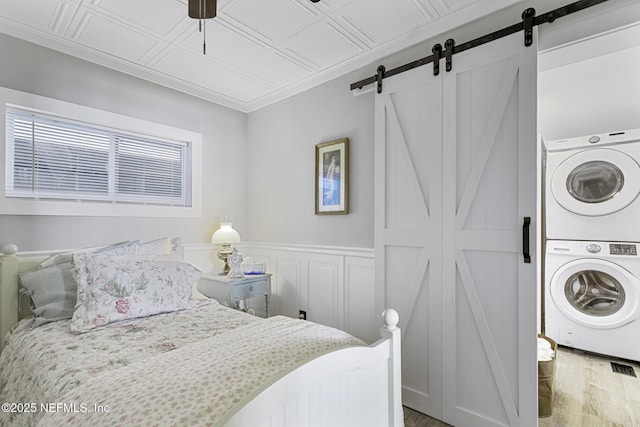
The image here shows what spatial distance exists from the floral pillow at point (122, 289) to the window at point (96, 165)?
77 centimetres

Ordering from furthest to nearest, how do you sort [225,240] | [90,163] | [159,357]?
[225,240] → [90,163] → [159,357]

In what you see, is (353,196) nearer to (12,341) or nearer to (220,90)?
(220,90)

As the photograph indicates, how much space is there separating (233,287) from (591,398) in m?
2.76

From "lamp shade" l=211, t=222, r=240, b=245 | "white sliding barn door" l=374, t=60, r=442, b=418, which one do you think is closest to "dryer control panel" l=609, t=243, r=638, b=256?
"white sliding barn door" l=374, t=60, r=442, b=418

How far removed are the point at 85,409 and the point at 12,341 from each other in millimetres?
1343

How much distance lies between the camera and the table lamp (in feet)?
10.2

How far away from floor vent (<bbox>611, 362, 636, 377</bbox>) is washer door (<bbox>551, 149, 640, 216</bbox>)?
1328mm

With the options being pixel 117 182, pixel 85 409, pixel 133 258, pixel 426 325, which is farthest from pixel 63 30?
pixel 426 325

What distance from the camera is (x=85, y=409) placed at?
3.01 ft

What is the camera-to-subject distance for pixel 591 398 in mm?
2211

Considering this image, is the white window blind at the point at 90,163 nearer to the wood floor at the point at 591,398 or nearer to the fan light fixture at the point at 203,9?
the fan light fixture at the point at 203,9

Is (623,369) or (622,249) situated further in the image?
(622,249)

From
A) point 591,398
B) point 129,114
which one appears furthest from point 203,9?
point 591,398

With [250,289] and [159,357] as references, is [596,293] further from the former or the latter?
[159,357]
